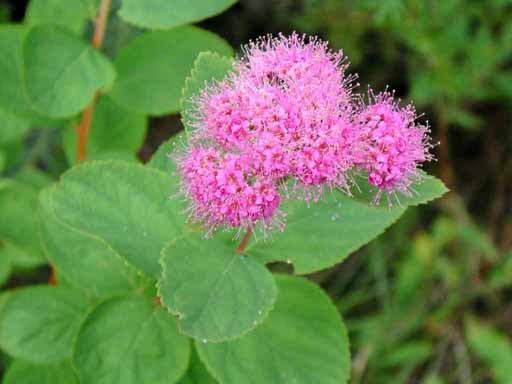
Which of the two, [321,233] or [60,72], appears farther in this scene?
[60,72]

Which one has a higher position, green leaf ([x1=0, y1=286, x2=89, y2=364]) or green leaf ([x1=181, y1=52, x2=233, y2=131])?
green leaf ([x1=181, y1=52, x2=233, y2=131])

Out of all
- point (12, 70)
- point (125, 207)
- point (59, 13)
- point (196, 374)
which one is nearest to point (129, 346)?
point (196, 374)

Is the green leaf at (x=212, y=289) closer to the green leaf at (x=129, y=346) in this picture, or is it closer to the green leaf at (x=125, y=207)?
the green leaf at (x=125, y=207)

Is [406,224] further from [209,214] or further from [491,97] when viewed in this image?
[209,214]

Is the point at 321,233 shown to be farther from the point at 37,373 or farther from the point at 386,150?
the point at 37,373

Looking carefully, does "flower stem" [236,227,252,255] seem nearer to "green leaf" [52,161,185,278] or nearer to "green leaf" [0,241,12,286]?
"green leaf" [52,161,185,278]

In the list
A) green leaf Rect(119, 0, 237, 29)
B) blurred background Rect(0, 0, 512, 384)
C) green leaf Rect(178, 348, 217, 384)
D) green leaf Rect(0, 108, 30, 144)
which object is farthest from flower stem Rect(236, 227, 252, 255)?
blurred background Rect(0, 0, 512, 384)

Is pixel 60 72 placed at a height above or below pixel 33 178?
above
